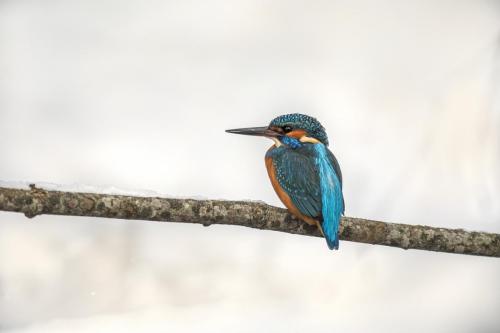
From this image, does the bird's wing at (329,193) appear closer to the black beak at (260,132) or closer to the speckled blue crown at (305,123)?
the speckled blue crown at (305,123)

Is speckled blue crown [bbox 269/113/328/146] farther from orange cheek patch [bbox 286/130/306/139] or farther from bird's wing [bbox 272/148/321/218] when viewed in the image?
bird's wing [bbox 272/148/321/218]

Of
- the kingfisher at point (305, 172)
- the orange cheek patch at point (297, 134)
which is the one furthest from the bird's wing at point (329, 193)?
the orange cheek patch at point (297, 134)

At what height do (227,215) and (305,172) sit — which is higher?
(305,172)

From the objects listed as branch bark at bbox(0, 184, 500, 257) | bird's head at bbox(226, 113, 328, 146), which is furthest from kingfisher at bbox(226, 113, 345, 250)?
branch bark at bbox(0, 184, 500, 257)

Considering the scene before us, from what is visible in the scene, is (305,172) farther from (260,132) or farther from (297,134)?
(260,132)

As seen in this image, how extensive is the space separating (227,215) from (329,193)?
617 millimetres

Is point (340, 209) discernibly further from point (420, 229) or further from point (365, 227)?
point (420, 229)

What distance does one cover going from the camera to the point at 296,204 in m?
3.25

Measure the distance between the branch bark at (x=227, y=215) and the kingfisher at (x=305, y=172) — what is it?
11 centimetres

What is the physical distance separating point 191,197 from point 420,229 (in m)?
1.17

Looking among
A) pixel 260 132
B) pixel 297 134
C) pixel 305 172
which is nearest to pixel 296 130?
pixel 297 134

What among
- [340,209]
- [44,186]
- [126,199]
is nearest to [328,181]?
[340,209]

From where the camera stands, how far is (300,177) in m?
3.37

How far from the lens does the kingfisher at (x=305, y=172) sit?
3.19 m
